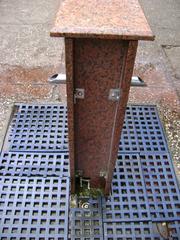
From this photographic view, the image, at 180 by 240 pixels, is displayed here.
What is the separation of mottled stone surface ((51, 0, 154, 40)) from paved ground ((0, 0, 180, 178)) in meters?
1.54

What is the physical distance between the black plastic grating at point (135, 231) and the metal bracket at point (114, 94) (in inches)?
39.7

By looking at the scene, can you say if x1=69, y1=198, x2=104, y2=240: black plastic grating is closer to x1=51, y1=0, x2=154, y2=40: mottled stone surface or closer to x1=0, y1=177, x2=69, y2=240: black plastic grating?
x1=0, y1=177, x2=69, y2=240: black plastic grating

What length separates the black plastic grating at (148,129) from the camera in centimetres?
279

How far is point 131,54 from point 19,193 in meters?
1.45

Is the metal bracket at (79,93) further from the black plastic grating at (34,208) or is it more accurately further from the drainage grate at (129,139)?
the drainage grate at (129,139)

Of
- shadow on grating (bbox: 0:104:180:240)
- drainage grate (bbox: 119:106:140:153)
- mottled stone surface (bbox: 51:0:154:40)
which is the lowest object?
shadow on grating (bbox: 0:104:180:240)

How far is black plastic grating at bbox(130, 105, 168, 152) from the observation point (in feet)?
9.16

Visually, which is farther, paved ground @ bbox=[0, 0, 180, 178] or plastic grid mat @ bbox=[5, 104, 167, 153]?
paved ground @ bbox=[0, 0, 180, 178]

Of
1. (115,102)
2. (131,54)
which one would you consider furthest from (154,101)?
(131,54)

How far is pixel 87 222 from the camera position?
224 centimetres

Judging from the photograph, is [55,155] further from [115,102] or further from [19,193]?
[115,102]

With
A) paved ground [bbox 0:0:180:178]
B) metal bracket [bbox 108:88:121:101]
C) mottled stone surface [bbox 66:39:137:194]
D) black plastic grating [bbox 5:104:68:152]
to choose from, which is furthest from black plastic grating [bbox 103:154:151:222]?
metal bracket [bbox 108:88:121:101]

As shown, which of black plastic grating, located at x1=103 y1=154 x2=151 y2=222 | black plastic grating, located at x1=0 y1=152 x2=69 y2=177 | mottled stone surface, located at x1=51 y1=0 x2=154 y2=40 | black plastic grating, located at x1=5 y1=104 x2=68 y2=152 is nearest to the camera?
mottled stone surface, located at x1=51 y1=0 x2=154 y2=40

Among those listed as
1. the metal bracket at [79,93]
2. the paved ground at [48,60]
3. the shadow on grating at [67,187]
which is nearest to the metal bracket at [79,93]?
the metal bracket at [79,93]
